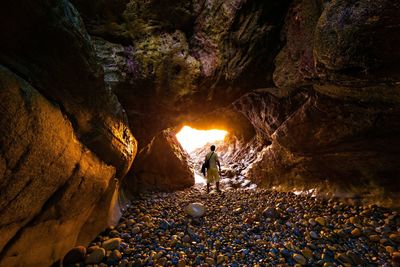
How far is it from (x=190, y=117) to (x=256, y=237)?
4.19 metres

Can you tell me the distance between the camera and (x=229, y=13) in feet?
17.0

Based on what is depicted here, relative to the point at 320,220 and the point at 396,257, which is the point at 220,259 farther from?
the point at 396,257

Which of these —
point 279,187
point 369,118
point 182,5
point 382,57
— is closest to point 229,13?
point 182,5

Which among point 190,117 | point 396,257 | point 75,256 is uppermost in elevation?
point 190,117

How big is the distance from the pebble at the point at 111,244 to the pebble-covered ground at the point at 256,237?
0.7 inches

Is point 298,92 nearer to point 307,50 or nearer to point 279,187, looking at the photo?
point 307,50

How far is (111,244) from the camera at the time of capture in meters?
4.09

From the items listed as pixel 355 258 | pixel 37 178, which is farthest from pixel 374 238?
pixel 37 178

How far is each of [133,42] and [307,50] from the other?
13.8ft

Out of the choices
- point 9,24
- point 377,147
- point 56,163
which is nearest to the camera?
point 9,24

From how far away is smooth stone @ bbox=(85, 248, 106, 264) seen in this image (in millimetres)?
3619

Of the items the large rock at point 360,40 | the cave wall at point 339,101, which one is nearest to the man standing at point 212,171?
the cave wall at point 339,101

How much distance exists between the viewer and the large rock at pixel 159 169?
26.0 ft

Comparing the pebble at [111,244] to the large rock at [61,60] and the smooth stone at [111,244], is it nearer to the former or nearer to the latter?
the smooth stone at [111,244]
